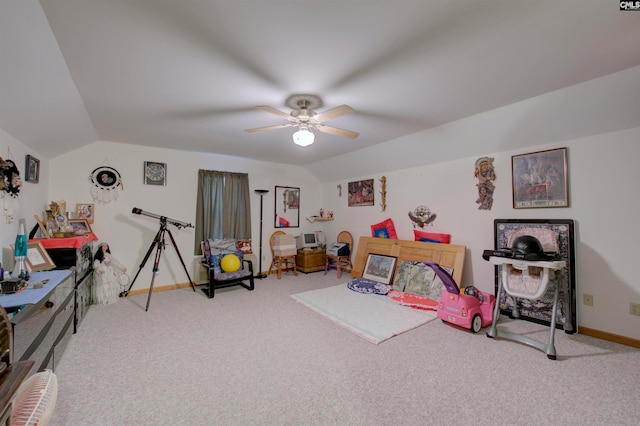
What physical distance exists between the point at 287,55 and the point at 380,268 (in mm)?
3859

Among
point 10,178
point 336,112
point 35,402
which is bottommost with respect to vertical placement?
point 35,402

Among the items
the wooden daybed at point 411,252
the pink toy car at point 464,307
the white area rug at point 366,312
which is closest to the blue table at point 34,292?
the white area rug at point 366,312

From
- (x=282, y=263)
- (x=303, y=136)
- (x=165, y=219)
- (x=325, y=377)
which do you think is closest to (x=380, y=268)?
(x=282, y=263)

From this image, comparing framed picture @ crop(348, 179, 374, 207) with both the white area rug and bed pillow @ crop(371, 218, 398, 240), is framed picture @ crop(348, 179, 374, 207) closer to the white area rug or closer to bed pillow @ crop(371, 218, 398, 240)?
bed pillow @ crop(371, 218, 398, 240)

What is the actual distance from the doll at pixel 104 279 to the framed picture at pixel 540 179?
5721 millimetres

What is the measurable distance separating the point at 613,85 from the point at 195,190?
557 cm

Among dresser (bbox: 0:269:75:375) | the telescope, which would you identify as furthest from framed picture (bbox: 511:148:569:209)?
the telescope

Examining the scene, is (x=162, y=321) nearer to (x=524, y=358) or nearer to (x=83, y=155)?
(x=83, y=155)

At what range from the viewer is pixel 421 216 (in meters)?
4.56

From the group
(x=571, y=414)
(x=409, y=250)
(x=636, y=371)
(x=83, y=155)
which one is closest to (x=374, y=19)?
(x=571, y=414)

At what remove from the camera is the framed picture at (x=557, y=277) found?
2906 mm

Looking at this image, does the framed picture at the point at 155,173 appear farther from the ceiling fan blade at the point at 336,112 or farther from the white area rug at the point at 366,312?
the ceiling fan blade at the point at 336,112

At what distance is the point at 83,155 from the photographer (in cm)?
405

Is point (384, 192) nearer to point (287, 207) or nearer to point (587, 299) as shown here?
point (287, 207)
